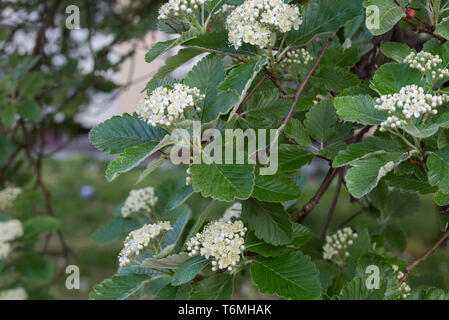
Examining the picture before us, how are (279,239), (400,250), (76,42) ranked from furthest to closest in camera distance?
(76,42), (400,250), (279,239)

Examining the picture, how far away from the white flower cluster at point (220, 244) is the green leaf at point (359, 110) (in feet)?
0.96

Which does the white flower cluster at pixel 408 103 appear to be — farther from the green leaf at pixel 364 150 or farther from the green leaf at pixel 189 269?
the green leaf at pixel 189 269

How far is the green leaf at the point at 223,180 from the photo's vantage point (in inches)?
27.6

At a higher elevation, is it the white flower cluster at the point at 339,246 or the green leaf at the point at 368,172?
the green leaf at the point at 368,172

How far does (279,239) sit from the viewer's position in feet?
2.78

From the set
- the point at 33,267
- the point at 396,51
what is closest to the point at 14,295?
the point at 33,267

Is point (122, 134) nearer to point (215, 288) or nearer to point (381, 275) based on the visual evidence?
point (215, 288)

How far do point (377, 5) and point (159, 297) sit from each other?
0.71 m

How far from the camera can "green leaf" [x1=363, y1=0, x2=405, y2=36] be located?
2.67 ft

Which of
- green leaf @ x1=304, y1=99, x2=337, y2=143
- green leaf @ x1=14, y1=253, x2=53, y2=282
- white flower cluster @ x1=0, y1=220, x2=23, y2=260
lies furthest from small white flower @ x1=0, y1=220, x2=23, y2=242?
green leaf @ x1=304, y1=99, x2=337, y2=143

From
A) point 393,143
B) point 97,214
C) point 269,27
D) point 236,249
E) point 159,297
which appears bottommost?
point 97,214

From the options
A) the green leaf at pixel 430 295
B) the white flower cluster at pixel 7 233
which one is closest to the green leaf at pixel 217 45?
the green leaf at pixel 430 295
